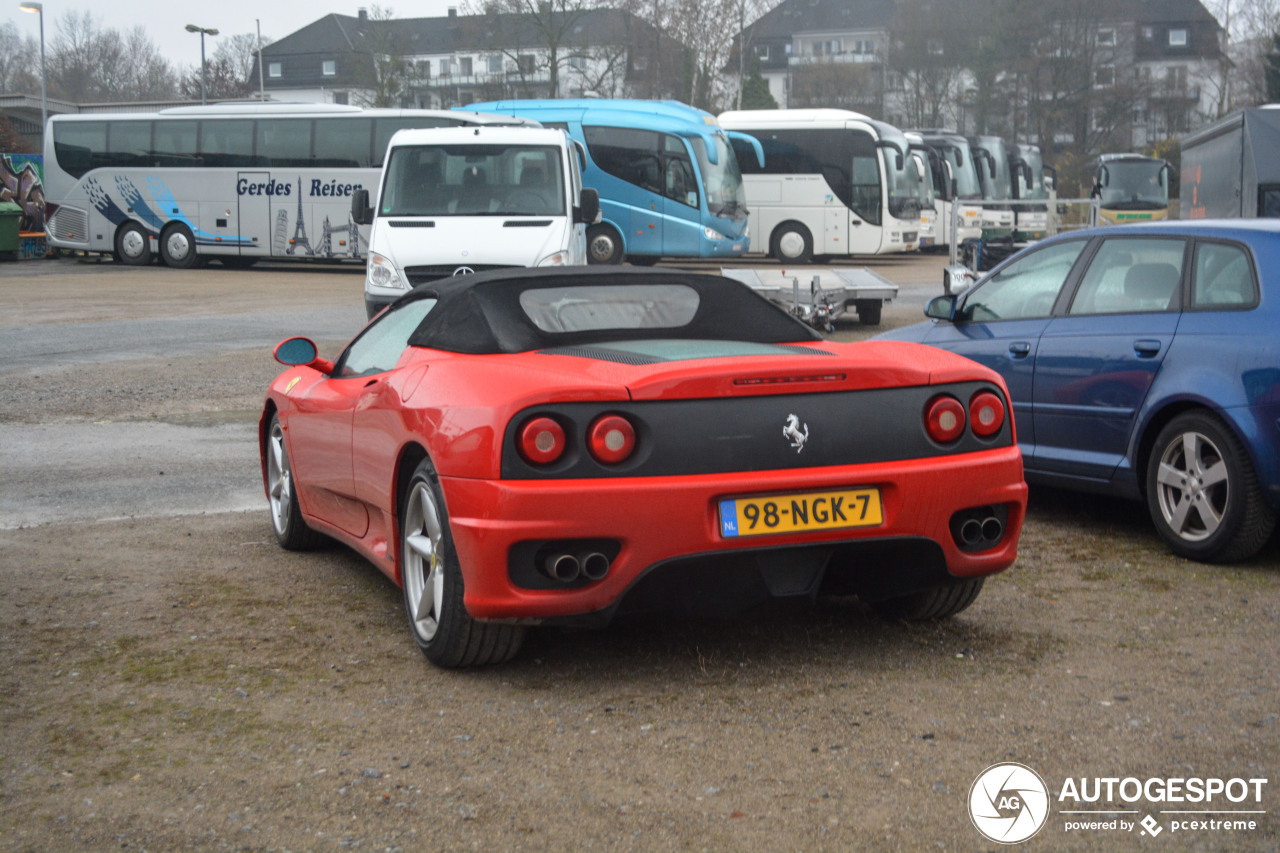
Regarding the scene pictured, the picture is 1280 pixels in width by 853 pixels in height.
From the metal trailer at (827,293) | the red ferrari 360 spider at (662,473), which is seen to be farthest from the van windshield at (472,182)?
the red ferrari 360 spider at (662,473)

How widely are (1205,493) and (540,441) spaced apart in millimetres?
3125

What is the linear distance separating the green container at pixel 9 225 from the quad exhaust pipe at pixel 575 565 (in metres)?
36.0

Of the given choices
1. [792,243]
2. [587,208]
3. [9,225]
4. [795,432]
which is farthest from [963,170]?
[795,432]

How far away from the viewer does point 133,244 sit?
1339 inches

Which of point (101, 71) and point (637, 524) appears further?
point (101, 71)

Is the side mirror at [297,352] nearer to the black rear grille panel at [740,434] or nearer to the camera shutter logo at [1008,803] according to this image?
the black rear grille panel at [740,434]

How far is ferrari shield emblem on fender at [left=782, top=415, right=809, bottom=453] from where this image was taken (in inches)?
159

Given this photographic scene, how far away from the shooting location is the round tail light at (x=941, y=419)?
14.0ft

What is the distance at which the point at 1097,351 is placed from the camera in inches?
250

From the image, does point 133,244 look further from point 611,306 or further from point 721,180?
point 611,306

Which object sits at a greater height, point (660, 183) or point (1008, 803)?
point (660, 183)

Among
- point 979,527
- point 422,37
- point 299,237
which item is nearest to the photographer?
point 979,527

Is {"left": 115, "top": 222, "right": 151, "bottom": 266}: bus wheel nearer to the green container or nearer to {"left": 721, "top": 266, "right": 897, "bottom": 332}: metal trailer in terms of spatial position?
the green container

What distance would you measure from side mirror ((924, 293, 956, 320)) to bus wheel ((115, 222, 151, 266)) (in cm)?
2979
